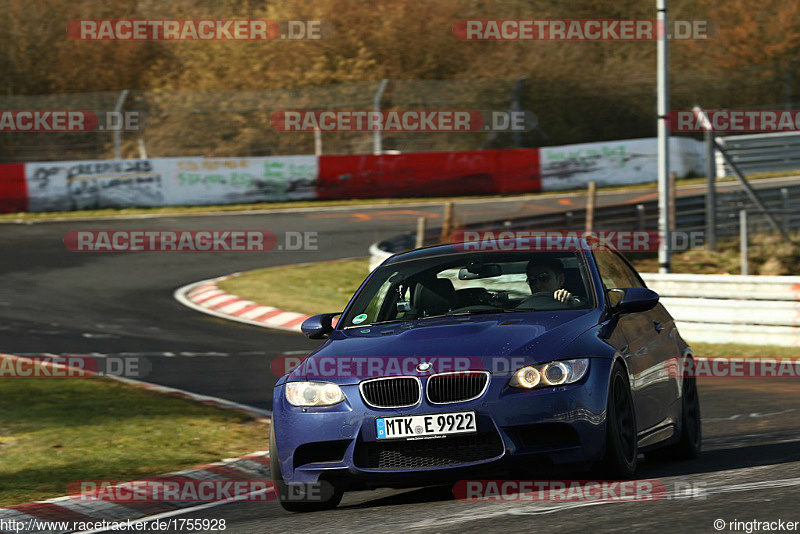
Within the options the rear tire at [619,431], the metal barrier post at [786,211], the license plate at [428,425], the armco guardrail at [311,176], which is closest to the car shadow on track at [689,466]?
the rear tire at [619,431]

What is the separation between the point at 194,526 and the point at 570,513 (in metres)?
2.13

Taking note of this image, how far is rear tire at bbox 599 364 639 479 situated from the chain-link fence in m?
27.7

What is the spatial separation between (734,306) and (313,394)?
950 cm

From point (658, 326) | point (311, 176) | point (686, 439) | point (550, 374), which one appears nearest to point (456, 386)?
point (550, 374)

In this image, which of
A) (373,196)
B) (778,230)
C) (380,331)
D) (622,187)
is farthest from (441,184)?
(380,331)

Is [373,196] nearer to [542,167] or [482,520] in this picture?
[542,167]

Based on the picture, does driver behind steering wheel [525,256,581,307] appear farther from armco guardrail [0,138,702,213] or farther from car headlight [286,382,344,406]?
armco guardrail [0,138,702,213]

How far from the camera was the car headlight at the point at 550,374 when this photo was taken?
256 inches

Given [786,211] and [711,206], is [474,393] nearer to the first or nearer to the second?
[786,211]

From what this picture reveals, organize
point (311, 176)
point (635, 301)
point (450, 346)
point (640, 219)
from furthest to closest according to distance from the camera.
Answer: point (311, 176) → point (640, 219) → point (635, 301) → point (450, 346)

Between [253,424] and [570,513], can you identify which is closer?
[570,513]

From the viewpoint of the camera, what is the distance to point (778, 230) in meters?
23.0

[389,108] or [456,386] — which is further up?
[389,108]

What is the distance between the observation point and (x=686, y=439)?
8.27 m
